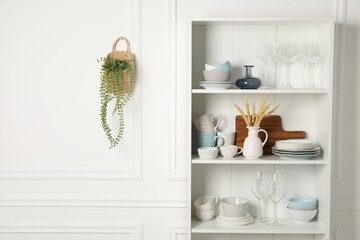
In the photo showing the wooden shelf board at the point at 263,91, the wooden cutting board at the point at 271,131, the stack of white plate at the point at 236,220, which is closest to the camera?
the wooden shelf board at the point at 263,91

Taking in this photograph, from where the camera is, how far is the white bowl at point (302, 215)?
298 centimetres

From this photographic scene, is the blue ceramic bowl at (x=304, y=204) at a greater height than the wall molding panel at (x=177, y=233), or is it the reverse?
the blue ceramic bowl at (x=304, y=204)

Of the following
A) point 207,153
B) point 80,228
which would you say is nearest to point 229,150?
point 207,153

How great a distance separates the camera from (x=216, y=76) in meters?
2.92

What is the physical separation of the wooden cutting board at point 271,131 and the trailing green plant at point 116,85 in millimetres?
692

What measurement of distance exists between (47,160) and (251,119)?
50.5 inches

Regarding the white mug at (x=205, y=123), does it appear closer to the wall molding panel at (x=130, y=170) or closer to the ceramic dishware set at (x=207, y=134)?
the ceramic dishware set at (x=207, y=134)

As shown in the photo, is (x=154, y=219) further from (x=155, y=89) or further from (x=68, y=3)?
(x=68, y=3)

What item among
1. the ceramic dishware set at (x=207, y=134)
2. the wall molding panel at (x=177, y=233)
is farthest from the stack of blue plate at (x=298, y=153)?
the wall molding panel at (x=177, y=233)

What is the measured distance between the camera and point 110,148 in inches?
123

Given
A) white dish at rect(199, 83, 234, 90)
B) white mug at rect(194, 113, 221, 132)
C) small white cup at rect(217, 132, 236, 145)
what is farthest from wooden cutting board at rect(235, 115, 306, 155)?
white dish at rect(199, 83, 234, 90)

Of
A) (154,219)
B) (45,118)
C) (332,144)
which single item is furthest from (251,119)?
(45,118)

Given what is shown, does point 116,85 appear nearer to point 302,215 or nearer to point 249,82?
point 249,82

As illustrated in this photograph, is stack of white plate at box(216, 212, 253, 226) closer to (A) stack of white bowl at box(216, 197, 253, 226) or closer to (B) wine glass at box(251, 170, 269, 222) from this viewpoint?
(A) stack of white bowl at box(216, 197, 253, 226)
